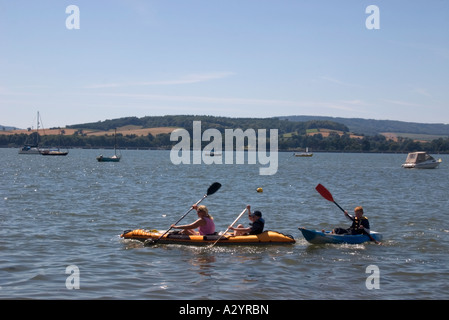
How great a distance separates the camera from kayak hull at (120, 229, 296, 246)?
54.4 feet

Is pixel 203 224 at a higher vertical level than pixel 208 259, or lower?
higher

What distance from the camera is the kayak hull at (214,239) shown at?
16.6 metres

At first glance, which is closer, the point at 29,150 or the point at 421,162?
the point at 421,162

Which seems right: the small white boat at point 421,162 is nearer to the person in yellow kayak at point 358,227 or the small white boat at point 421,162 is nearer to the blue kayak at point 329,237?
the person in yellow kayak at point 358,227

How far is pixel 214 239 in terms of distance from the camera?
1658 cm
